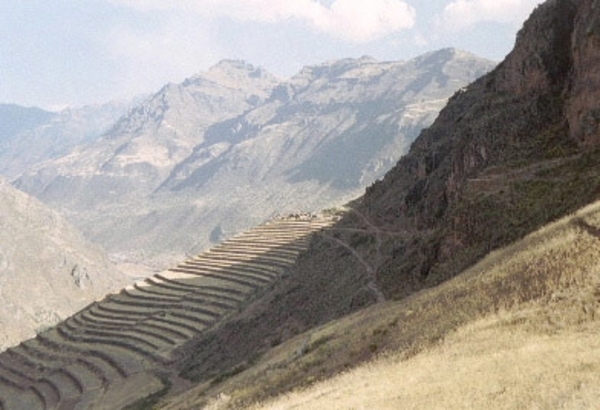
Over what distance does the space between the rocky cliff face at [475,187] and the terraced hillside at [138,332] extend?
12929 millimetres

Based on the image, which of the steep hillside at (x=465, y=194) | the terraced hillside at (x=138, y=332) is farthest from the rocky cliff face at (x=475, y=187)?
the terraced hillside at (x=138, y=332)

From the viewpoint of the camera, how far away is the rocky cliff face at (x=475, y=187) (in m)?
49.0

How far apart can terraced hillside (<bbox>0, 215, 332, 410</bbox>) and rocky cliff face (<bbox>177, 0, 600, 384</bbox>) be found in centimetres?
1293

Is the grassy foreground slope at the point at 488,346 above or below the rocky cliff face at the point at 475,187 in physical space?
below

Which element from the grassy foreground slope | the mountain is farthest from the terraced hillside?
the grassy foreground slope

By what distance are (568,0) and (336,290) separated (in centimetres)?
4306

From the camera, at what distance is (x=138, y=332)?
111m

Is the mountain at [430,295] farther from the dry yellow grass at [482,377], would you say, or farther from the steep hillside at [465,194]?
the steep hillside at [465,194]

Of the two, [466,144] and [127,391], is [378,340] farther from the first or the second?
[127,391]

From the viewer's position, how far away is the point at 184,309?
117 meters

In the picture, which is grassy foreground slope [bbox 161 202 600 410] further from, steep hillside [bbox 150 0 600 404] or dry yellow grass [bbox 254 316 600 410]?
steep hillside [bbox 150 0 600 404]

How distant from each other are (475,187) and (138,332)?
75.0 meters

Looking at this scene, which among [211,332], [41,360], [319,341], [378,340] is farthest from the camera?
[41,360]

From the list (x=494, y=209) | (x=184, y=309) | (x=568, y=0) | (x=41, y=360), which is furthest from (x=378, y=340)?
(x=41, y=360)
